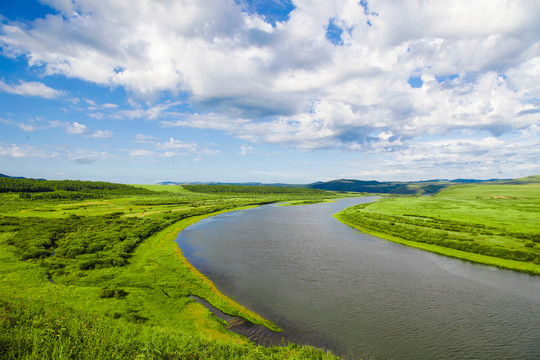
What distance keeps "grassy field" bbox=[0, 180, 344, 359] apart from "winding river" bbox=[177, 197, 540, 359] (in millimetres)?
2578

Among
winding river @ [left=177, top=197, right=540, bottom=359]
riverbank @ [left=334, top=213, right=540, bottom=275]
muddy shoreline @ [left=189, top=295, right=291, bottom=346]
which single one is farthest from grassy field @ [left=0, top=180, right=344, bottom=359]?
riverbank @ [left=334, top=213, right=540, bottom=275]

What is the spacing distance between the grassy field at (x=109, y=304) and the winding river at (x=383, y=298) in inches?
101

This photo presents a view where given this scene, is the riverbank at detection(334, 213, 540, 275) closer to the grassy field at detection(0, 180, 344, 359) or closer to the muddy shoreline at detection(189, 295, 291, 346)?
the grassy field at detection(0, 180, 344, 359)

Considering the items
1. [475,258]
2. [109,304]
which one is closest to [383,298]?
[475,258]

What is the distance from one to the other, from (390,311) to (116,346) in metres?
18.9

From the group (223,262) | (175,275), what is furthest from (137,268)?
(223,262)

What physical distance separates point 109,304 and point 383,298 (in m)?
22.4

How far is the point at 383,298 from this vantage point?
71.5 ft

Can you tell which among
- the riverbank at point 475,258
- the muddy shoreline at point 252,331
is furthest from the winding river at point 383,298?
the riverbank at point 475,258

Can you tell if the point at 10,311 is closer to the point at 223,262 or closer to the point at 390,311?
the point at 223,262

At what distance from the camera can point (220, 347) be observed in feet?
41.4

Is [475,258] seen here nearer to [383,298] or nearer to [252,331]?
[383,298]

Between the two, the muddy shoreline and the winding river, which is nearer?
the muddy shoreline

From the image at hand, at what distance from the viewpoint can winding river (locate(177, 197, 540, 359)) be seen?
15806 mm
